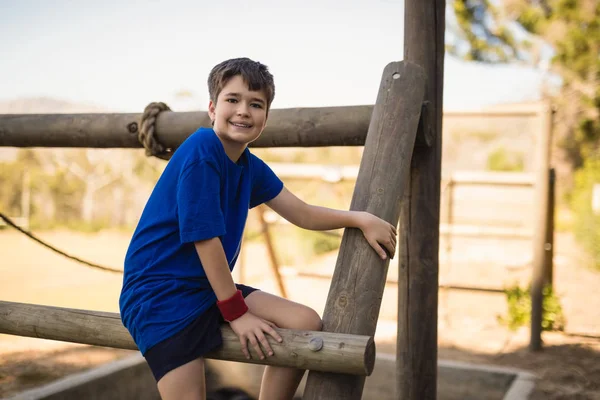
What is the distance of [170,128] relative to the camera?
255cm

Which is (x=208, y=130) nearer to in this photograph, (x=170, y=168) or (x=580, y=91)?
(x=170, y=168)

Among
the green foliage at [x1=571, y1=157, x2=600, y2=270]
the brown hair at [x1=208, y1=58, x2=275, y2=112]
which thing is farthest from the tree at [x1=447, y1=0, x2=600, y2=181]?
the brown hair at [x1=208, y1=58, x2=275, y2=112]

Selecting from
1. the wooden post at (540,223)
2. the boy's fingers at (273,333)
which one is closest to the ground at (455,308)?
the wooden post at (540,223)

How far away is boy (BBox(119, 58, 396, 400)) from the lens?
1.39 m

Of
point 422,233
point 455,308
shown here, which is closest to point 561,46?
point 455,308

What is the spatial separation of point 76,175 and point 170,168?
19049mm

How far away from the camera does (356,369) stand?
1.28 meters

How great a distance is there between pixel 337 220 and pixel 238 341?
473mm

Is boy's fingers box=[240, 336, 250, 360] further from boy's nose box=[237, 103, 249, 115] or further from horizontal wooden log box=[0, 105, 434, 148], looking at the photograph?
horizontal wooden log box=[0, 105, 434, 148]

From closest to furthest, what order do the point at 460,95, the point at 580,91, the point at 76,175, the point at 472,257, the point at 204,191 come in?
the point at 204,191 < the point at 472,257 < the point at 580,91 < the point at 76,175 < the point at 460,95

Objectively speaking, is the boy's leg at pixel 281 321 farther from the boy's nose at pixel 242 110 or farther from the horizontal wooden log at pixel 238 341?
the boy's nose at pixel 242 110

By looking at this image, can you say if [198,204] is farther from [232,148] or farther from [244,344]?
[244,344]

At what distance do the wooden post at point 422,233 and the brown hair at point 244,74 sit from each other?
0.89 meters

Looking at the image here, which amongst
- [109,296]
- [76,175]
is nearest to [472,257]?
[109,296]
